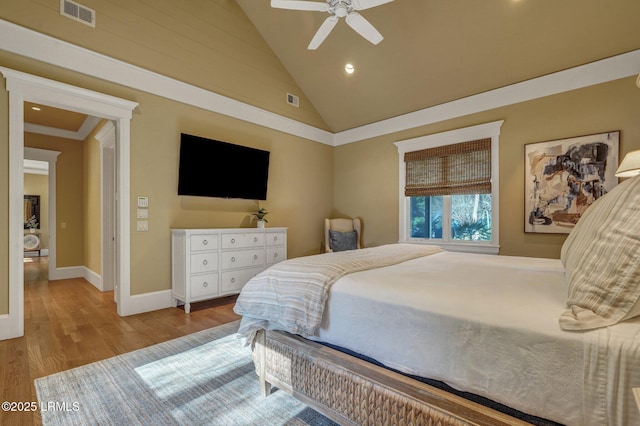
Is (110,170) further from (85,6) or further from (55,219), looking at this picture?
(85,6)

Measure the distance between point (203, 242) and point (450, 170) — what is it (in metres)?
3.63

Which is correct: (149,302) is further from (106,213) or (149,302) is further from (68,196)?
(68,196)

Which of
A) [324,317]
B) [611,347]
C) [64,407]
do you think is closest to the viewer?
[611,347]

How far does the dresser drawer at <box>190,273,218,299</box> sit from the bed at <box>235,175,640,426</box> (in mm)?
1862

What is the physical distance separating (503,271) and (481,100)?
324cm

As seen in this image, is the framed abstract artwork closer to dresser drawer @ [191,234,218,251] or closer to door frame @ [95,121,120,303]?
dresser drawer @ [191,234,218,251]

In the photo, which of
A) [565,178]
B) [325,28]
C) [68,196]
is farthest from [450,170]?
[68,196]

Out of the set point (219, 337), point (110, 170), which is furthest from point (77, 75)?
point (219, 337)

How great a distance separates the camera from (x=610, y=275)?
0.96m

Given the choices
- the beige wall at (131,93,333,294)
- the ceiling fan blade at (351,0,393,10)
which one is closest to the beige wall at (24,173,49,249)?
the beige wall at (131,93,333,294)

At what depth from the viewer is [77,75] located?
2982 mm

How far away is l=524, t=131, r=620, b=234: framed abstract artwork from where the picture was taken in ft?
10.7

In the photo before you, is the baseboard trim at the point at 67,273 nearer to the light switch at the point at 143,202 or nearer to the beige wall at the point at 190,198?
the beige wall at the point at 190,198

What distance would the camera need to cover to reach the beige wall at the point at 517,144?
3.22 m
